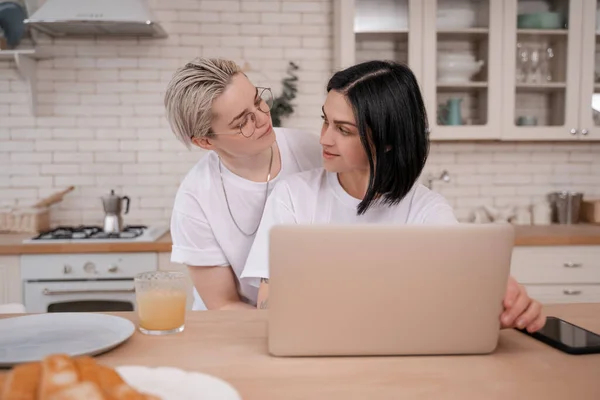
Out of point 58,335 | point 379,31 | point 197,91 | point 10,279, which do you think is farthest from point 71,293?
point 379,31

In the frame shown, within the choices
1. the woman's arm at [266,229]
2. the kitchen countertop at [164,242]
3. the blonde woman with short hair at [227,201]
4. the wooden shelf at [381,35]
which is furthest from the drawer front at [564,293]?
the woman's arm at [266,229]

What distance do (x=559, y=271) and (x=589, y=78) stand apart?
3.61 ft

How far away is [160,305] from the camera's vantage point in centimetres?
117

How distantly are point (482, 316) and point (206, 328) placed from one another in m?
0.53

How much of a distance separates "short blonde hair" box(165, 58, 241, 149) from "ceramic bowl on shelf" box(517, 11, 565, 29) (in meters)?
2.16

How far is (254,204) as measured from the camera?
1.94 m

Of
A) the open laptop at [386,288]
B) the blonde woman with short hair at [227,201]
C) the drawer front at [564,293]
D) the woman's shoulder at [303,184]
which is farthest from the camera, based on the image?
the drawer front at [564,293]

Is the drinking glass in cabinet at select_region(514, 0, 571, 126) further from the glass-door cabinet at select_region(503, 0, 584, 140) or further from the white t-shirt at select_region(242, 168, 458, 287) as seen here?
the white t-shirt at select_region(242, 168, 458, 287)

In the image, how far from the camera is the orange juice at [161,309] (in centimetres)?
116

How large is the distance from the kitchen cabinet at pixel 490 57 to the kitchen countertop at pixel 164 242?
0.52m

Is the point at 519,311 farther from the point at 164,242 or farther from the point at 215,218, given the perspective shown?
the point at 164,242

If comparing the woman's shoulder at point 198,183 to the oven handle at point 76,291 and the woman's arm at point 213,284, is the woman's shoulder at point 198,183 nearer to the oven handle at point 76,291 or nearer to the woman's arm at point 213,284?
the woman's arm at point 213,284

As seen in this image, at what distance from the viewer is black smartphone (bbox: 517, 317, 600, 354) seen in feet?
3.38

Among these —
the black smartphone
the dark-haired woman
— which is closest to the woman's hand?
the black smartphone
